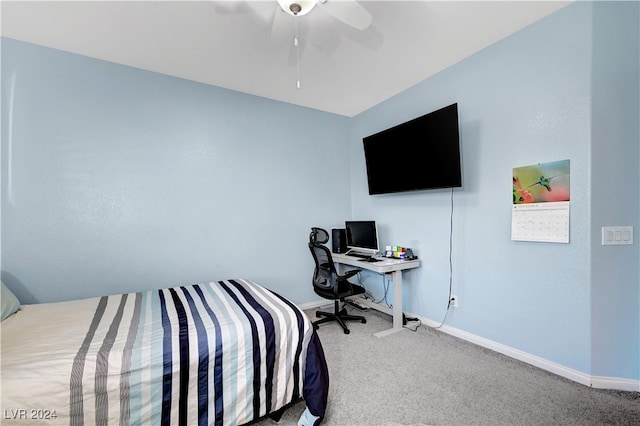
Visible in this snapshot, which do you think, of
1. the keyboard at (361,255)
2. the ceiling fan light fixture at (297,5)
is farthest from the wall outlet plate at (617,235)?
the ceiling fan light fixture at (297,5)

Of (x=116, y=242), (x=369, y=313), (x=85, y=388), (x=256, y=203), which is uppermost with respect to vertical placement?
(x=256, y=203)

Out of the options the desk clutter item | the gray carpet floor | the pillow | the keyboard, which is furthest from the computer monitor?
the pillow

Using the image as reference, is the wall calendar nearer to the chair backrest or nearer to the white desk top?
the white desk top

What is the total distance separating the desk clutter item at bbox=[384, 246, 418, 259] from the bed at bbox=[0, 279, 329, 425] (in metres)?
1.74

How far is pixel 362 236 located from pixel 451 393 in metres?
1.93

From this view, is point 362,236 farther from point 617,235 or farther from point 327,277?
point 617,235

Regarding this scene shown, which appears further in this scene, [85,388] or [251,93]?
[251,93]

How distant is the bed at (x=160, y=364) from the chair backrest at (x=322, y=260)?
973 mm

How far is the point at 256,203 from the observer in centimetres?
330

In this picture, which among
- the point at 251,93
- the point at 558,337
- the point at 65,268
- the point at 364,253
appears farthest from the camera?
the point at 364,253

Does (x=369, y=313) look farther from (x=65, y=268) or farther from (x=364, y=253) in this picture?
(x=65, y=268)

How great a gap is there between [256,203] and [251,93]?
1.35 meters

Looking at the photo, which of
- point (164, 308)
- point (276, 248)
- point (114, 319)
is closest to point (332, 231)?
point (276, 248)

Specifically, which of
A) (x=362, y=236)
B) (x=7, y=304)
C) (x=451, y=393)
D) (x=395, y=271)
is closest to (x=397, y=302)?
(x=395, y=271)
